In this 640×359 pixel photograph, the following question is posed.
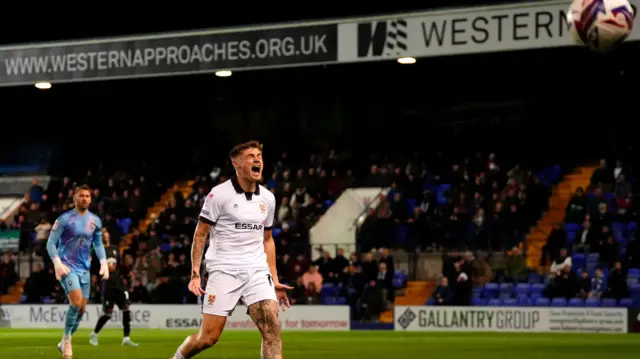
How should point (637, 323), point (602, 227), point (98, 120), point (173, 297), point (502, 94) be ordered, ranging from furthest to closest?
point (98, 120) < point (502, 94) < point (173, 297) < point (602, 227) < point (637, 323)

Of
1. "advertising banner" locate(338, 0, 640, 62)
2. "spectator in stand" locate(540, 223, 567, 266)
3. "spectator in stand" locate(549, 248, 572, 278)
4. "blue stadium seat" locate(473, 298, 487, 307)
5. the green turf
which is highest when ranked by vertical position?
"advertising banner" locate(338, 0, 640, 62)

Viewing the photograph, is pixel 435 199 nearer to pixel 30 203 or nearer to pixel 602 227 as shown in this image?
pixel 602 227

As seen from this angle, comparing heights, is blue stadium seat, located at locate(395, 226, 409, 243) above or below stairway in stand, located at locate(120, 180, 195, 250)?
below

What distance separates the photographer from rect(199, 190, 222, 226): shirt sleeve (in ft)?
31.9

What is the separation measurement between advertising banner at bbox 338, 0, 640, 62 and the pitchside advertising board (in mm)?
6018

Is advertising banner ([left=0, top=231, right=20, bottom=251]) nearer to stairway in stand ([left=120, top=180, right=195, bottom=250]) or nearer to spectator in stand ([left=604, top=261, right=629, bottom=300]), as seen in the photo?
stairway in stand ([left=120, top=180, right=195, bottom=250])

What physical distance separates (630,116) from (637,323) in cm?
1001

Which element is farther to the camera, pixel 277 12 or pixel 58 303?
pixel 277 12

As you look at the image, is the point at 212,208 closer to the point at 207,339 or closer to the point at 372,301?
the point at 207,339

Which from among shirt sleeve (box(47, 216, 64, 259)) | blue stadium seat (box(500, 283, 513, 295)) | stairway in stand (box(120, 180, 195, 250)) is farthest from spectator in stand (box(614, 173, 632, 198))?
shirt sleeve (box(47, 216, 64, 259))

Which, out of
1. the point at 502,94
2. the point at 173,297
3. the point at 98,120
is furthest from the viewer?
the point at 98,120

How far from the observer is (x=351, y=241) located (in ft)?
103

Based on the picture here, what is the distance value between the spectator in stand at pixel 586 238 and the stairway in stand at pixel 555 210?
1167 mm

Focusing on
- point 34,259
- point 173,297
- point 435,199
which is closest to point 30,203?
point 34,259
